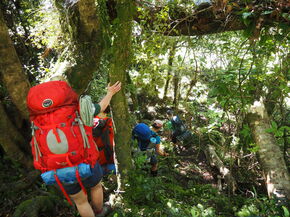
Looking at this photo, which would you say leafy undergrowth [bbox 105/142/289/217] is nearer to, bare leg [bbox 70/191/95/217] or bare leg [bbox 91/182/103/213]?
bare leg [bbox 91/182/103/213]

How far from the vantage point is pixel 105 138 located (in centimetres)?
344

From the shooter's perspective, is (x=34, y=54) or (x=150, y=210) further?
(x=34, y=54)

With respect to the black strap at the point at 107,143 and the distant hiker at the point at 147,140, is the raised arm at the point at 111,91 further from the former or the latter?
the distant hiker at the point at 147,140

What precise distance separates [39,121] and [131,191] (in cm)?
158

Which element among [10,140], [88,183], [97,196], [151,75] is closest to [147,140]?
[151,75]

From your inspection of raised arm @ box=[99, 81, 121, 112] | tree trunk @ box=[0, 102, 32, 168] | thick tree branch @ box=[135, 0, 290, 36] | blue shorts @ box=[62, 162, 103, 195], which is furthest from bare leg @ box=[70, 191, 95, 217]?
thick tree branch @ box=[135, 0, 290, 36]

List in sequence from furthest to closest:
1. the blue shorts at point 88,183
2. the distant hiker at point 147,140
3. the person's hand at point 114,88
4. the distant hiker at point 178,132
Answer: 1. the distant hiker at point 178,132
2. the distant hiker at point 147,140
3. the person's hand at point 114,88
4. the blue shorts at point 88,183

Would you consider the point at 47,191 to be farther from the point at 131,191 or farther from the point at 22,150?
the point at 131,191

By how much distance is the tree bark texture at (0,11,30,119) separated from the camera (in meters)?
3.37

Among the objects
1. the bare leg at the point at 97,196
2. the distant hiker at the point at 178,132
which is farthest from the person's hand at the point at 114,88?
the distant hiker at the point at 178,132

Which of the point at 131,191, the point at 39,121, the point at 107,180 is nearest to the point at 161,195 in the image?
the point at 131,191

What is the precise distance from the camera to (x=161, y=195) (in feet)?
11.3

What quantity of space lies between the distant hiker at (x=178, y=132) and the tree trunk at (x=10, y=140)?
4307 mm

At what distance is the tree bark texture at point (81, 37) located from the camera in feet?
11.6
